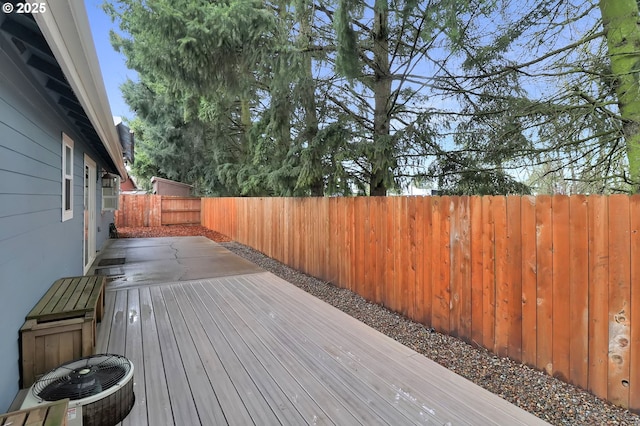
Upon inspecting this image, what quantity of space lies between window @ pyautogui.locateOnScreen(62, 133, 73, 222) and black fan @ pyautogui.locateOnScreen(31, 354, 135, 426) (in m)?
2.60

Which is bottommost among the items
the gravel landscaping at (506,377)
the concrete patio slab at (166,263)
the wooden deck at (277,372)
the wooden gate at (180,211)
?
the gravel landscaping at (506,377)

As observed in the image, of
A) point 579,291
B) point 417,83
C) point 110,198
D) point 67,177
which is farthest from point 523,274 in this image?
point 110,198

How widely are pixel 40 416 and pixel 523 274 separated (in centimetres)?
338

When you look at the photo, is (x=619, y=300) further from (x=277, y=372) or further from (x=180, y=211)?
(x=180, y=211)

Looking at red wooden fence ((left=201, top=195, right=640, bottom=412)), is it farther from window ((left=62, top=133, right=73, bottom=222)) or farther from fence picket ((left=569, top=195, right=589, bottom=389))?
window ((left=62, top=133, right=73, bottom=222))

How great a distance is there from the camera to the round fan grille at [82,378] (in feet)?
5.74

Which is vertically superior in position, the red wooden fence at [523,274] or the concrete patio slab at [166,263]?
the red wooden fence at [523,274]

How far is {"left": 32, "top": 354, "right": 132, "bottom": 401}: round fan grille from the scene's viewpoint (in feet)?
5.74

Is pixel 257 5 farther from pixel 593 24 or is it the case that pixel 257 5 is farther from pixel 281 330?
pixel 281 330

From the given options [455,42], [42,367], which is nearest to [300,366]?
[42,367]

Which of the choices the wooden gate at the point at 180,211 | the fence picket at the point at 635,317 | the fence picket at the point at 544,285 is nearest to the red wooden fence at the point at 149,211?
the wooden gate at the point at 180,211

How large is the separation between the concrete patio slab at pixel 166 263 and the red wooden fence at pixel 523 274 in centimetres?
275

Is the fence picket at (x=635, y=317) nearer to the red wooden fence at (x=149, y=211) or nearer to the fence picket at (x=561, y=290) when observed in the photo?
the fence picket at (x=561, y=290)

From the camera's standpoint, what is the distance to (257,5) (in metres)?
4.96
